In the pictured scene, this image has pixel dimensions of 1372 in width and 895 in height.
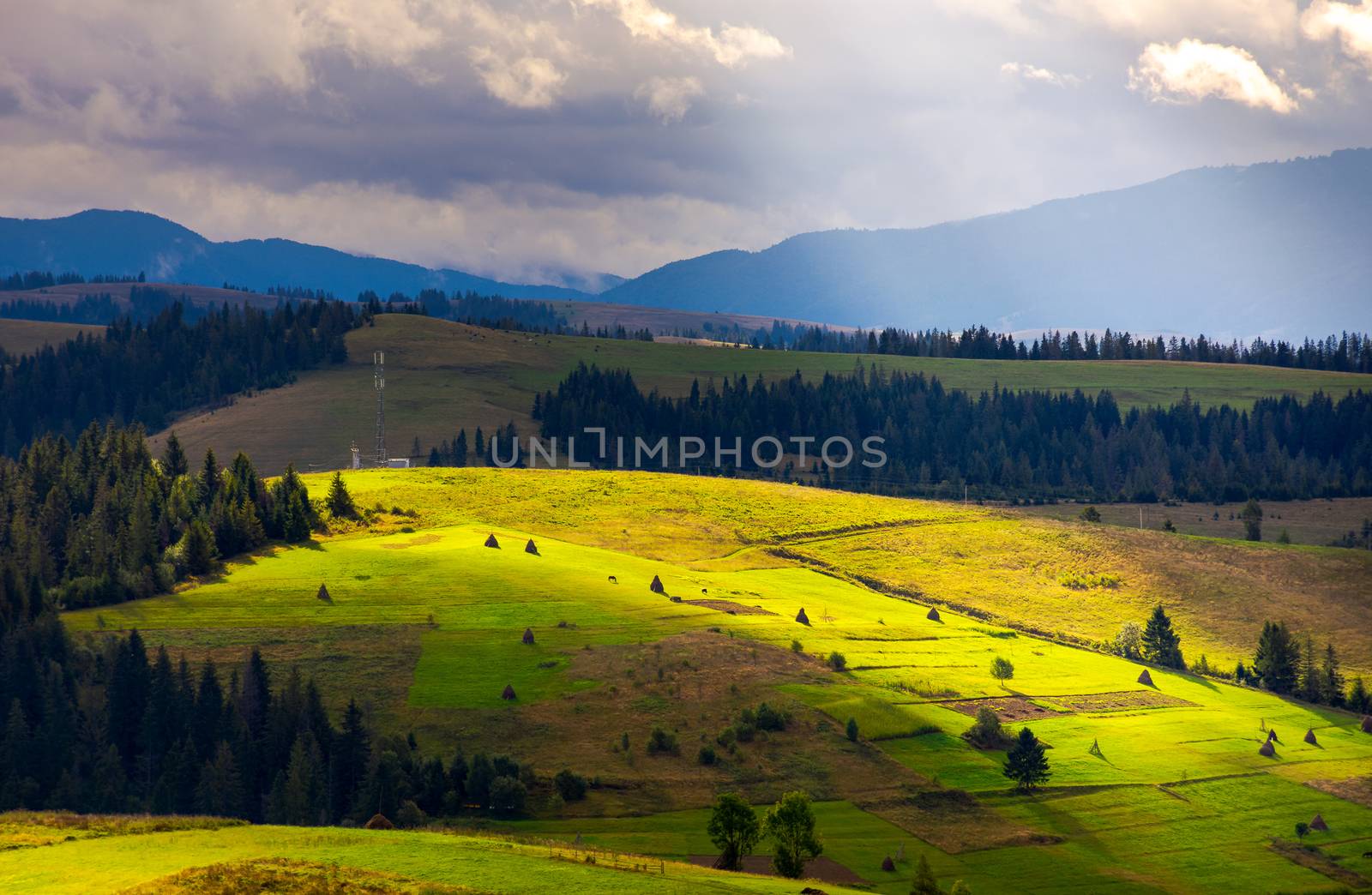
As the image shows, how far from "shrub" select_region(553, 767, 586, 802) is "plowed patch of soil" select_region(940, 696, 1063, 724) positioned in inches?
1206

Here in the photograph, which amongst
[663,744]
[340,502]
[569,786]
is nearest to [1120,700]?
[663,744]

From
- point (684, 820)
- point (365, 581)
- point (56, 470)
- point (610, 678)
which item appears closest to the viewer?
point (684, 820)

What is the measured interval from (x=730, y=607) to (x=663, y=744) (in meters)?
33.0

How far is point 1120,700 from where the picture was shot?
11150 cm

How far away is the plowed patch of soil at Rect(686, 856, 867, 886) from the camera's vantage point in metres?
71.2

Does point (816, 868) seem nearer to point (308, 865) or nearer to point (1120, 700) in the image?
point (308, 865)

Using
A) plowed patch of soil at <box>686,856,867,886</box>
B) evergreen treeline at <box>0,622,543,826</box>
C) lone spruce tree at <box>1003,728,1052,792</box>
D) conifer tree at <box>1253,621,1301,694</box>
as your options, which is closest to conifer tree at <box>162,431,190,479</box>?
evergreen treeline at <box>0,622,543,826</box>

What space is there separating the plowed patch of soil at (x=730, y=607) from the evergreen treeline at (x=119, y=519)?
42811 mm

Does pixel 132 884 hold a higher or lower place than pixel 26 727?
higher

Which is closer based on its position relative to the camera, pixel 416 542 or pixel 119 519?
pixel 416 542

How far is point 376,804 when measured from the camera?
81.4 metres

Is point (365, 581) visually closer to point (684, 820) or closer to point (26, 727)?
point (26, 727)

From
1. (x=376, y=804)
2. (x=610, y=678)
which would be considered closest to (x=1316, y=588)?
(x=610, y=678)

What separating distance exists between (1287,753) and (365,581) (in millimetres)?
74548
